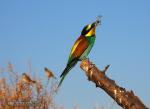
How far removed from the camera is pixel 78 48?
32.1 feet

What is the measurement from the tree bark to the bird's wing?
698 mm

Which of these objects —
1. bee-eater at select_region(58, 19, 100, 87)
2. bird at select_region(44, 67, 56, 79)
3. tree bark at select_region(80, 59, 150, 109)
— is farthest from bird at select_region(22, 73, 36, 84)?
tree bark at select_region(80, 59, 150, 109)

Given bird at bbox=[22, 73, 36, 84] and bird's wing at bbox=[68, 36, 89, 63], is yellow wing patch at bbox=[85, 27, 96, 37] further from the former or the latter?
bird at bbox=[22, 73, 36, 84]

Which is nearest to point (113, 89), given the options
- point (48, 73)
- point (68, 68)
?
point (68, 68)

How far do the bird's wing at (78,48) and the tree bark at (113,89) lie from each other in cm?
70

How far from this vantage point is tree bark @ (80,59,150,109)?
8.50 meters

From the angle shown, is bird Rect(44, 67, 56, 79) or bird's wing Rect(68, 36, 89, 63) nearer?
bird's wing Rect(68, 36, 89, 63)

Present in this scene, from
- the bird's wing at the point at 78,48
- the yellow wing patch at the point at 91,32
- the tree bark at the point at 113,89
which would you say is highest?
the yellow wing patch at the point at 91,32

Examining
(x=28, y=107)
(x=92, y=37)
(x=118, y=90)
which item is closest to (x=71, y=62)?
(x=92, y=37)

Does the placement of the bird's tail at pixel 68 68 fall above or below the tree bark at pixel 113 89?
above

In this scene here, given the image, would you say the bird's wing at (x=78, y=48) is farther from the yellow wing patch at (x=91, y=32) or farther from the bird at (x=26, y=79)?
the bird at (x=26, y=79)

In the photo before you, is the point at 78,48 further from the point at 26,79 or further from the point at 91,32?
the point at 26,79

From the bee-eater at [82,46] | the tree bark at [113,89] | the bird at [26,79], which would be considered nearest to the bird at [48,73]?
the bird at [26,79]

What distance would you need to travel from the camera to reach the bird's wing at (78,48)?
970 cm
